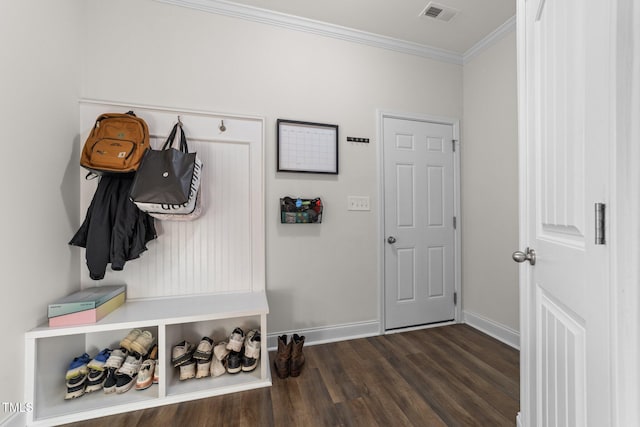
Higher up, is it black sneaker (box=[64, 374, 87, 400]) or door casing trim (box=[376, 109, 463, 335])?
door casing trim (box=[376, 109, 463, 335])

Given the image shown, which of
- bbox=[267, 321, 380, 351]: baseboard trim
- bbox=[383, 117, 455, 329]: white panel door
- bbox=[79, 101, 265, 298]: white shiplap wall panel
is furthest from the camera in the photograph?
bbox=[383, 117, 455, 329]: white panel door

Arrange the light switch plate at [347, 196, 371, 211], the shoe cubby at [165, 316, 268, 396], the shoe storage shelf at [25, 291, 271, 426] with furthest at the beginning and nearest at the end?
the light switch plate at [347, 196, 371, 211] < the shoe cubby at [165, 316, 268, 396] < the shoe storage shelf at [25, 291, 271, 426]

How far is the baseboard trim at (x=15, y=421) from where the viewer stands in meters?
1.22

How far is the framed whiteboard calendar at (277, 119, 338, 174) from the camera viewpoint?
7.00 feet

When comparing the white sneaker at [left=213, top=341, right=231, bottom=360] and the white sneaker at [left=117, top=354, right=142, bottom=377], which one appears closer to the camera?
the white sneaker at [left=117, top=354, right=142, bottom=377]

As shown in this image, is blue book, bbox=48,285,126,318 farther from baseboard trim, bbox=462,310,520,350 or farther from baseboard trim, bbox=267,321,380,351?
baseboard trim, bbox=462,310,520,350

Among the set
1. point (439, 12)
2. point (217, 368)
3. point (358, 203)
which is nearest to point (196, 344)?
point (217, 368)

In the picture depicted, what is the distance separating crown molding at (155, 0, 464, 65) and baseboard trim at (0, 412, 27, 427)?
2.64 metres

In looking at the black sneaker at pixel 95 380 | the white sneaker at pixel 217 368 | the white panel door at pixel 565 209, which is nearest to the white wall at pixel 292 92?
the white sneaker at pixel 217 368

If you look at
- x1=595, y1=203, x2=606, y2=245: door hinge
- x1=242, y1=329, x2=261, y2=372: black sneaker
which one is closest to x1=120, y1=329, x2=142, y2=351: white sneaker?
x1=242, y1=329, x2=261, y2=372: black sneaker

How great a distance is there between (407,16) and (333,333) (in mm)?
2721

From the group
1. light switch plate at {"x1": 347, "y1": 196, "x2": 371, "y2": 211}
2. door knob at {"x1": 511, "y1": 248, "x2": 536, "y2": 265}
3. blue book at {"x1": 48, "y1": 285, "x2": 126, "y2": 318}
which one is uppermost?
light switch plate at {"x1": 347, "y1": 196, "x2": 371, "y2": 211}

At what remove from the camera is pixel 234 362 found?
173 centimetres

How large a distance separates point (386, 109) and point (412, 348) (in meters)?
2.10
